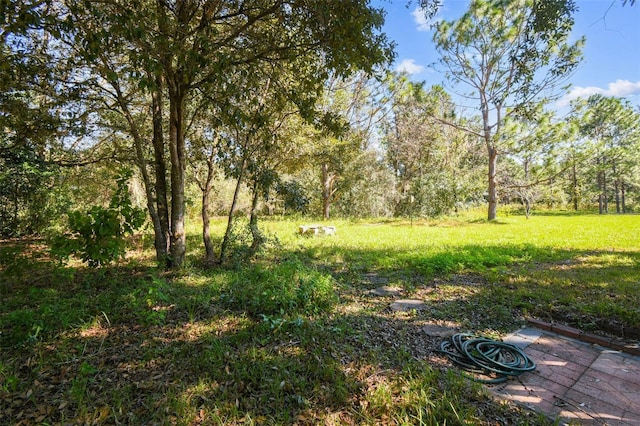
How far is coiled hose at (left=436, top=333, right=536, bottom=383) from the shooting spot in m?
2.20

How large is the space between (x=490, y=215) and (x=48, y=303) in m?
14.9

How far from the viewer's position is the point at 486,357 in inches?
91.4

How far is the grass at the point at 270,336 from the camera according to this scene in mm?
1849

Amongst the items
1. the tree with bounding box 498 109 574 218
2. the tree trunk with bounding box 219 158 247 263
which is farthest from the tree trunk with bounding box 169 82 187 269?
the tree with bounding box 498 109 574 218

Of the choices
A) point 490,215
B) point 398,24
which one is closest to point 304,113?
point 398,24

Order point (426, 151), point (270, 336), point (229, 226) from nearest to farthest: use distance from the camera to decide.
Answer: point (270, 336), point (229, 226), point (426, 151)

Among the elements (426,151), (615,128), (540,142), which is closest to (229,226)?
(540,142)

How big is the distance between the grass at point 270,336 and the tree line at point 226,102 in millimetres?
1341

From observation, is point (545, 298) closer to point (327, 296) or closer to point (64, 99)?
point (327, 296)

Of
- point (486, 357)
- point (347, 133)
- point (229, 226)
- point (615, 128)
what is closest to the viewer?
point (486, 357)

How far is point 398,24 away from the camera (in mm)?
3719

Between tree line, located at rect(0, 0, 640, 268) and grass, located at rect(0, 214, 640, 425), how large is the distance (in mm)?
1341

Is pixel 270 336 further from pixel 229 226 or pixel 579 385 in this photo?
pixel 229 226

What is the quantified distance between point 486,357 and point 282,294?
6.33ft
